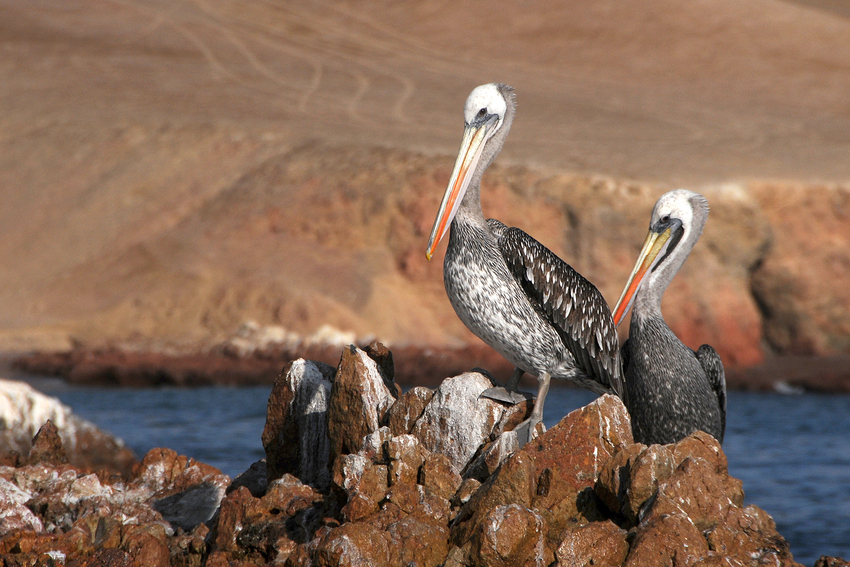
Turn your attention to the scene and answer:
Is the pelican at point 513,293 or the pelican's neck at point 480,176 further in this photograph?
the pelican's neck at point 480,176

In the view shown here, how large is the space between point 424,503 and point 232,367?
16124 mm

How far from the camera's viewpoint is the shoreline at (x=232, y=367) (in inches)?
784

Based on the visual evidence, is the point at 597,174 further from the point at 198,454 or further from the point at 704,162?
the point at 198,454

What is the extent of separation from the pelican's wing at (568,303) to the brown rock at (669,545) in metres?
1.56

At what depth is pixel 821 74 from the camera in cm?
4391

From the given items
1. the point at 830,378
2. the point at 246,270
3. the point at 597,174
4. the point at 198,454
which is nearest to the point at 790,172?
the point at 597,174

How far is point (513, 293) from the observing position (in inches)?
217

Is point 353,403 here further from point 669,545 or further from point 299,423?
point 669,545

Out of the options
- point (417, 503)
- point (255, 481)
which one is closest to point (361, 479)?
point (417, 503)

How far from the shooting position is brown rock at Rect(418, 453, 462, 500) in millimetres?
4965

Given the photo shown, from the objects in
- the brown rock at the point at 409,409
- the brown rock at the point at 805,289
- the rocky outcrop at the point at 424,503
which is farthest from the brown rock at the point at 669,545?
the brown rock at the point at 805,289

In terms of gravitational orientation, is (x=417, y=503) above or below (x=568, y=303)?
below

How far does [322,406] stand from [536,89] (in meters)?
36.8

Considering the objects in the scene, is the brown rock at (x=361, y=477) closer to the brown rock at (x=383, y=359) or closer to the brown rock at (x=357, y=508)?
the brown rock at (x=357, y=508)
